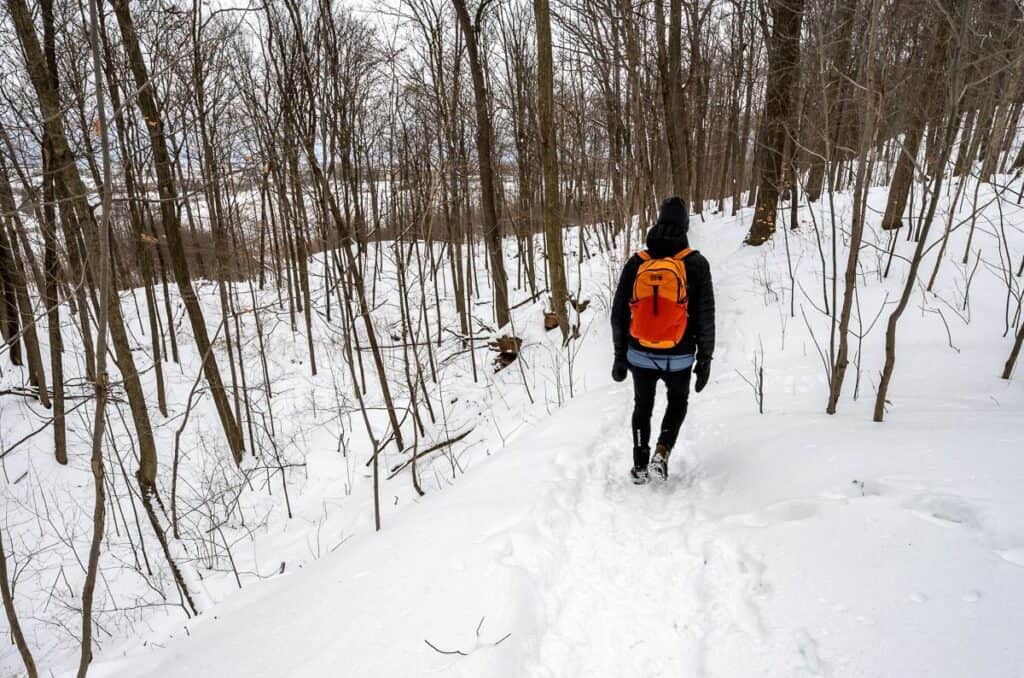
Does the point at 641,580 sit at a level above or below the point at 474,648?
below

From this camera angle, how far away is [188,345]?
14.8 meters

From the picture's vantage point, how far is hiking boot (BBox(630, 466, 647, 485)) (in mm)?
3529

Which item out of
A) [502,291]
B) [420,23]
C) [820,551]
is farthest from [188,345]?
[820,551]

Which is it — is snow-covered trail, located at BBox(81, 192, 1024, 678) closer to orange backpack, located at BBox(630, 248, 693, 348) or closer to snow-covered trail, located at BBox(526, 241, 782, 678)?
snow-covered trail, located at BBox(526, 241, 782, 678)

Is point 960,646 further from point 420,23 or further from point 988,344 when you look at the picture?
point 420,23

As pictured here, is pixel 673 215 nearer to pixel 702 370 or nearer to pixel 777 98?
pixel 702 370

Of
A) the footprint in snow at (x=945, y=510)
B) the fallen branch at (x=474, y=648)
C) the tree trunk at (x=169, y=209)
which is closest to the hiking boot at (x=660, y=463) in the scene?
the footprint in snow at (x=945, y=510)

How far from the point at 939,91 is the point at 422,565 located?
10.0 metres

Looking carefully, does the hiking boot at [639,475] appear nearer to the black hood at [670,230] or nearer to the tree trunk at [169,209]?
the black hood at [670,230]

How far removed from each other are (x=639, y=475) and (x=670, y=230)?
73.6 inches

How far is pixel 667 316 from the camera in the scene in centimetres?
Result: 310

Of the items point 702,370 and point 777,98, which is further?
point 777,98

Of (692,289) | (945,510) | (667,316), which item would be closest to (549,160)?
(692,289)

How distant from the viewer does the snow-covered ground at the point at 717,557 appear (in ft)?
6.09
